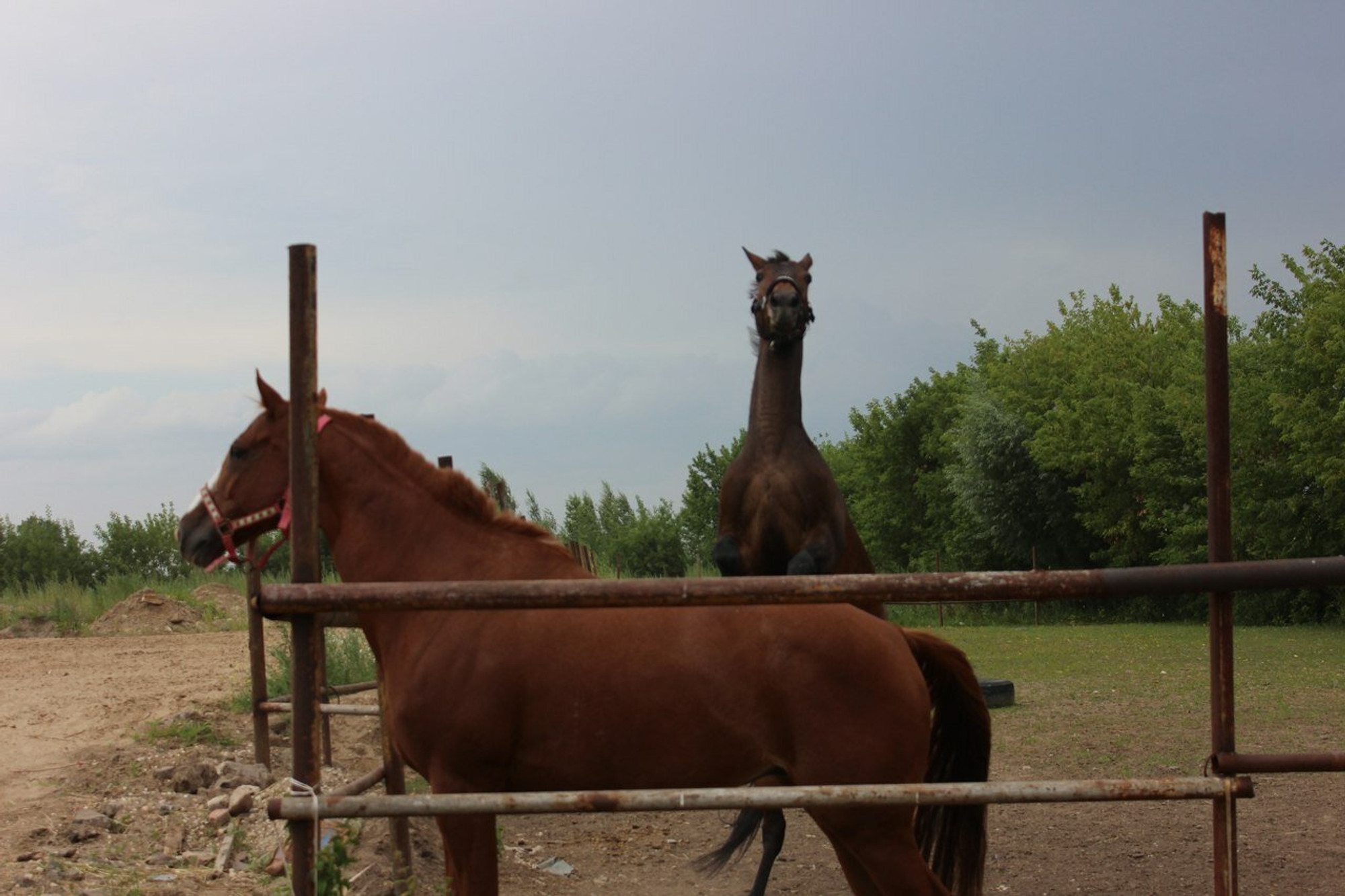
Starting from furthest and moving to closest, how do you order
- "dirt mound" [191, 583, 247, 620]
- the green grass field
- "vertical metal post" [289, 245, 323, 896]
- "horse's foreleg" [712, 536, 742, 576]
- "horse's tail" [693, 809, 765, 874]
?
"dirt mound" [191, 583, 247, 620] < the green grass field < "horse's foreleg" [712, 536, 742, 576] < "horse's tail" [693, 809, 765, 874] < "vertical metal post" [289, 245, 323, 896]

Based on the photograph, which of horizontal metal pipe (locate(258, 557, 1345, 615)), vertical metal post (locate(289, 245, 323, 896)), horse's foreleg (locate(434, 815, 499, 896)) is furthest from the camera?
horse's foreleg (locate(434, 815, 499, 896))

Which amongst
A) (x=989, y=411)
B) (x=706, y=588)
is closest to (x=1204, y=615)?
(x=989, y=411)

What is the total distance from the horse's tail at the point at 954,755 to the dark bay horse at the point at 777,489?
4.13 feet

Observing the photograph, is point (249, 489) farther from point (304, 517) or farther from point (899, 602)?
point (899, 602)

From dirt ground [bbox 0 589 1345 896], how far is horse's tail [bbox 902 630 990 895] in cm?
166

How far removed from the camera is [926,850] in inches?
174

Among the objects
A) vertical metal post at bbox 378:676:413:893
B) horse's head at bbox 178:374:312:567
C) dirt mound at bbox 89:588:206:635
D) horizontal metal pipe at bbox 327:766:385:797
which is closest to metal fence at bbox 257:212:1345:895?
horizontal metal pipe at bbox 327:766:385:797

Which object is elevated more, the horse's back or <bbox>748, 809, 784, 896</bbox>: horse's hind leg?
the horse's back

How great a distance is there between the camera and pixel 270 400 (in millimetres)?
4324

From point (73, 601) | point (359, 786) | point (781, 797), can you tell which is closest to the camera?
point (781, 797)

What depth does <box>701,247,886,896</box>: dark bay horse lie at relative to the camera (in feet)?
19.1

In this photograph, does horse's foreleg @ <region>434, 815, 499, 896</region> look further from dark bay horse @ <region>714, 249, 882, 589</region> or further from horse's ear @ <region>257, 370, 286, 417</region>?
dark bay horse @ <region>714, 249, 882, 589</region>

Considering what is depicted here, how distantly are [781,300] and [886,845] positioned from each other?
3.04m

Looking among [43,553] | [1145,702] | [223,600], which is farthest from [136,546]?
[1145,702]
